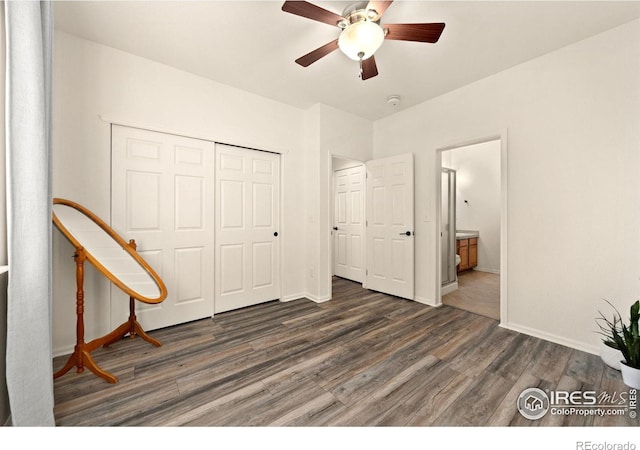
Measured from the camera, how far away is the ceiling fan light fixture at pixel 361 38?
1734mm

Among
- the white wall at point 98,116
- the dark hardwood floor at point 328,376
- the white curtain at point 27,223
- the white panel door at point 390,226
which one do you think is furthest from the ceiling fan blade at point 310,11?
the dark hardwood floor at point 328,376

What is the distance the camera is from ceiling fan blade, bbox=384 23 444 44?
66.8 inches

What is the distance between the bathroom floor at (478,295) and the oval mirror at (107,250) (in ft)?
11.6

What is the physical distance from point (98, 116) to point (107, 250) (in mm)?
1277

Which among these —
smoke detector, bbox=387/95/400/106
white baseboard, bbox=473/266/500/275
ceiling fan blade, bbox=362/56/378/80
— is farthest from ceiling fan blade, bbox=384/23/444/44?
white baseboard, bbox=473/266/500/275

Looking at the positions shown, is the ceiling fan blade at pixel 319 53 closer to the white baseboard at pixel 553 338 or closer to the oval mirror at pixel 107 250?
the oval mirror at pixel 107 250

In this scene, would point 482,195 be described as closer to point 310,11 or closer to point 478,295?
point 478,295

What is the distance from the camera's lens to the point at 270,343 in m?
2.42

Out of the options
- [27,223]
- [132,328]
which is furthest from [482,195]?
[27,223]

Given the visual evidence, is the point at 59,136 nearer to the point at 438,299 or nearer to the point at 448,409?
the point at 448,409

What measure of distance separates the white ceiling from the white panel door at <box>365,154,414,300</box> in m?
1.16

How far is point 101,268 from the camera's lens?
182 centimetres

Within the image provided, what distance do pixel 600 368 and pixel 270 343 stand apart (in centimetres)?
272

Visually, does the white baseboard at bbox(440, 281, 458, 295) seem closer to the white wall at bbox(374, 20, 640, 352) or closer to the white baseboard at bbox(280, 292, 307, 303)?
the white wall at bbox(374, 20, 640, 352)
